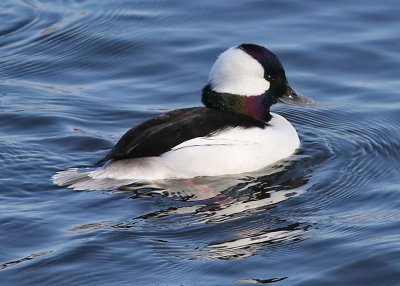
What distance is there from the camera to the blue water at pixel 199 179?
6738 mm

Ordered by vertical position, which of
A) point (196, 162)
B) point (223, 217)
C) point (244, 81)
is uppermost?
point (244, 81)

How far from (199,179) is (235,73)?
3.71 feet

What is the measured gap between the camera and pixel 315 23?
40.7ft

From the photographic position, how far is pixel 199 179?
8.47 m

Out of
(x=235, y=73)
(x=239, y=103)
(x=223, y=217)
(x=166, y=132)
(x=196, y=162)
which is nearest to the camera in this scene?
(x=223, y=217)

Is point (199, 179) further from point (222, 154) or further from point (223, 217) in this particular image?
point (223, 217)

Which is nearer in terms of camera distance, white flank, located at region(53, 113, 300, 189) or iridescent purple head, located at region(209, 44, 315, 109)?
white flank, located at region(53, 113, 300, 189)

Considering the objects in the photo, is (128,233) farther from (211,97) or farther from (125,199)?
(211,97)

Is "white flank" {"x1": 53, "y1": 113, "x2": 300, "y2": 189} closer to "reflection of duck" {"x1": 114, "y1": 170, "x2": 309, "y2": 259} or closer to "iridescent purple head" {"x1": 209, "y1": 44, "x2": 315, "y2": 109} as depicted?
"reflection of duck" {"x1": 114, "y1": 170, "x2": 309, "y2": 259}

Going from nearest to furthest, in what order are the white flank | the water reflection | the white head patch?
1. the water reflection
2. the white flank
3. the white head patch

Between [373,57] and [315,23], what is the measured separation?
1.22 meters

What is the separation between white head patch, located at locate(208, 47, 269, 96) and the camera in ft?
29.0

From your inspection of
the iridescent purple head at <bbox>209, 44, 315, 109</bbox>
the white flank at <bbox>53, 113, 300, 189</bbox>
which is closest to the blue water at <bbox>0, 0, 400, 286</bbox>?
the white flank at <bbox>53, 113, 300, 189</bbox>

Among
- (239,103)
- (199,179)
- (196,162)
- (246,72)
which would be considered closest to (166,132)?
(196,162)
